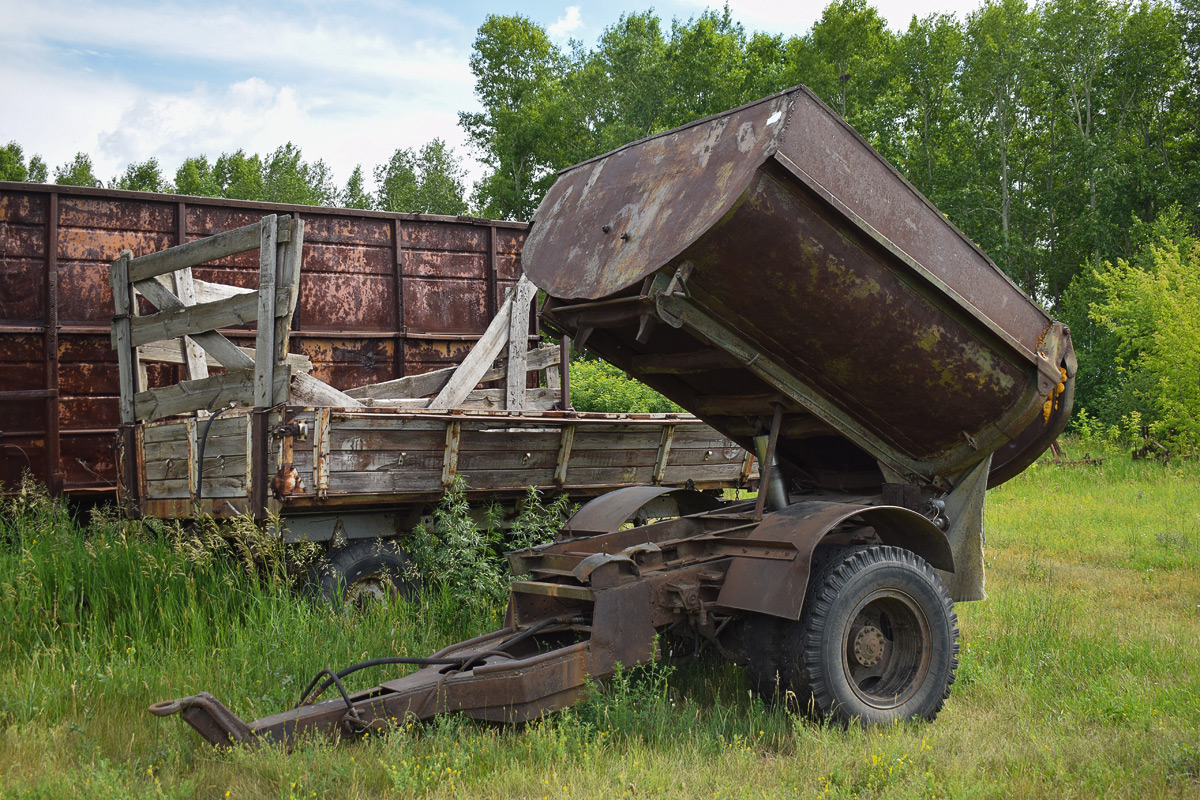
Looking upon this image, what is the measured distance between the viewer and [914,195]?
4.26 metres

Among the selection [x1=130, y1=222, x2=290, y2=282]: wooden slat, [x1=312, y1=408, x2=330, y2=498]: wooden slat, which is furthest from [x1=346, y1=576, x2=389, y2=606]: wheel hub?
[x1=130, y1=222, x2=290, y2=282]: wooden slat

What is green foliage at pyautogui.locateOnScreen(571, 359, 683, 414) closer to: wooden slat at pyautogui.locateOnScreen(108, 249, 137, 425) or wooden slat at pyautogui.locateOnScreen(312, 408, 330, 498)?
wooden slat at pyautogui.locateOnScreen(108, 249, 137, 425)

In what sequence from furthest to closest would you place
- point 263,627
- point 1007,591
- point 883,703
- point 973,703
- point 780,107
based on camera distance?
point 1007,591, point 263,627, point 973,703, point 883,703, point 780,107

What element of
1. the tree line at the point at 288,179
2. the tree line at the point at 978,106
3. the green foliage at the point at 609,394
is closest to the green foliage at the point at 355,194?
the tree line at the point at 288,179

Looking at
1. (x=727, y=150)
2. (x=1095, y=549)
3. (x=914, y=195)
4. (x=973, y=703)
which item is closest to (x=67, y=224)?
(x=727, y=150)

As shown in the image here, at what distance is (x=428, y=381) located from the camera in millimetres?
8656

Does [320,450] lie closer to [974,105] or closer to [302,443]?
[302,443]

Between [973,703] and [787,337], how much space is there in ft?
6.61

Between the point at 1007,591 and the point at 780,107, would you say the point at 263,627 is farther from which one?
the point at 1007,591

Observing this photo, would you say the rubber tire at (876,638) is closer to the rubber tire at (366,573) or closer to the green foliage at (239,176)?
the rubber tire at (366,573)

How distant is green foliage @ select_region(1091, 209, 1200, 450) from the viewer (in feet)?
54.3

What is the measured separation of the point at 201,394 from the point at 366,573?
168cm

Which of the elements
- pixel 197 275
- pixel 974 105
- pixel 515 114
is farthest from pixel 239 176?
pixel 197 275

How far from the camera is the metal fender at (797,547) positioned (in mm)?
3895
